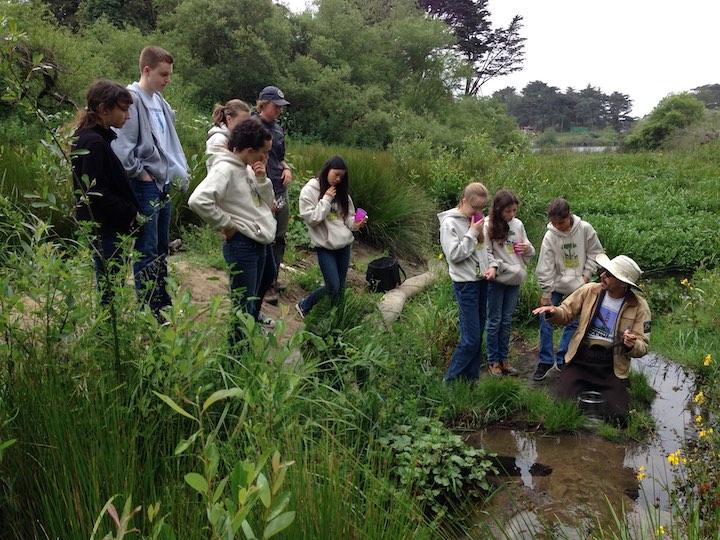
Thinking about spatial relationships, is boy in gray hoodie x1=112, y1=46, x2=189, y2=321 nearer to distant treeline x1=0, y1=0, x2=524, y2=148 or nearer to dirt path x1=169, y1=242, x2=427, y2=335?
dirt path x1=169, y1=242, x2=427, y2=335

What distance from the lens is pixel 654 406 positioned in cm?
516

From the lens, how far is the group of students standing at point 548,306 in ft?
15.7

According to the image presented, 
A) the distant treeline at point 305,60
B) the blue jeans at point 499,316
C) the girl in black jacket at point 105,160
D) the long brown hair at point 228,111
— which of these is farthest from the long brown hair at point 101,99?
the distant treeline at point 305,60

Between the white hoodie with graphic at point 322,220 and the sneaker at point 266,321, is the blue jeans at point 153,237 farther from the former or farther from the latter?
the white hoodie with graphic at point 322,220

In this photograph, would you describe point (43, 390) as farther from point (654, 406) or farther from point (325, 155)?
point (325, 155)

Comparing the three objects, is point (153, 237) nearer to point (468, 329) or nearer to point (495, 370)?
point (468, 329)

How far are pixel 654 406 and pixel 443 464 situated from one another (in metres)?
2.44

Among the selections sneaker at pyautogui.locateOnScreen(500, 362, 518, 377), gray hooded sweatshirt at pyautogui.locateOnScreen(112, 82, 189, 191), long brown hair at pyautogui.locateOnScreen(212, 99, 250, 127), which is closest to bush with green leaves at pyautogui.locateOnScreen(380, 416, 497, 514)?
sneaker at pyautogui.locateOnScreen(500, 362, 518, 377)

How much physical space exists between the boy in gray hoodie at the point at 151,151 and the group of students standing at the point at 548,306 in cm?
213

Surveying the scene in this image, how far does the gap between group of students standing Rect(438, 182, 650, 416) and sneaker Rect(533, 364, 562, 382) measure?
0.36 meters

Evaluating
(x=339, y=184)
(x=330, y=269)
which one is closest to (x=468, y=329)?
(x=330, y=269)

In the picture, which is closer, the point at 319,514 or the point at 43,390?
the point at 319,514

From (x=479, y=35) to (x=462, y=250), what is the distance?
132 feet

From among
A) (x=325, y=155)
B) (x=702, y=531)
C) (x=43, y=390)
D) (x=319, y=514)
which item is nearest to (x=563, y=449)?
(x=702, y=531)
